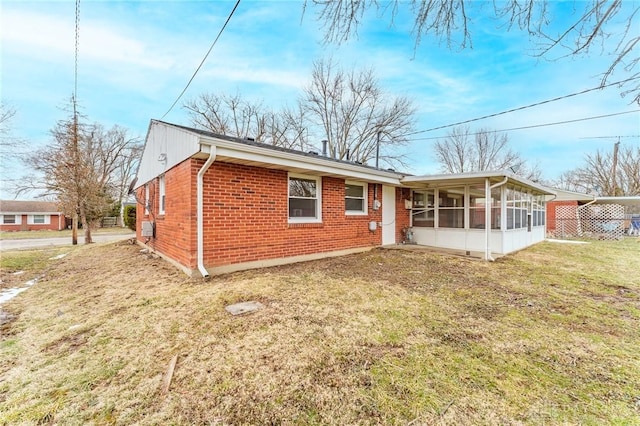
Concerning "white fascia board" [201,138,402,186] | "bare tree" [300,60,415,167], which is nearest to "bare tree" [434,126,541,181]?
"bare tree" [300,60,415,167]

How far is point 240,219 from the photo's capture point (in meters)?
6.22

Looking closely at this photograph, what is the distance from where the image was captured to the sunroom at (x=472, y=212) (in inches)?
318

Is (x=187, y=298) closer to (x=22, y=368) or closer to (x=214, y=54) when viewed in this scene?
(x=22, y=368)

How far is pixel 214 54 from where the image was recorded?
624 centimetres

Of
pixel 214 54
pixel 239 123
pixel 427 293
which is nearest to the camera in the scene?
pixel 427 293

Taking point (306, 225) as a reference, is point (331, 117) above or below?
above

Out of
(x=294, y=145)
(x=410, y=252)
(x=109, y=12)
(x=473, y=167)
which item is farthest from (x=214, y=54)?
(x=473, y=167)

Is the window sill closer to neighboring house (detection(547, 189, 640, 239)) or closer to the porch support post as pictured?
the porch support post

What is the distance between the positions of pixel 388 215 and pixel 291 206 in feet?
13.5

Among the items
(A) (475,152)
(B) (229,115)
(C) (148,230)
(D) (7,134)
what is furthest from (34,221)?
(A) (475,152)

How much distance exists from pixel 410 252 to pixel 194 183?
6500 millimetres

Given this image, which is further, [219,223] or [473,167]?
[473,167]

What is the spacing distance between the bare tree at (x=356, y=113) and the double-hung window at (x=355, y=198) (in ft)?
45.6

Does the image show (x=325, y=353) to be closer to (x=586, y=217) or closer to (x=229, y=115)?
(x=586, y=217)
